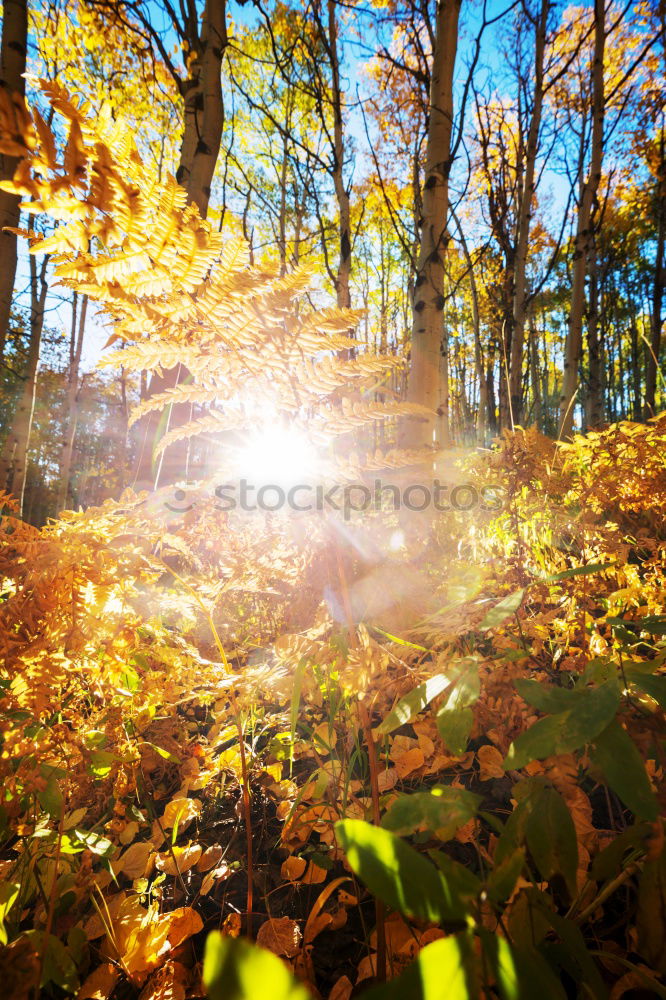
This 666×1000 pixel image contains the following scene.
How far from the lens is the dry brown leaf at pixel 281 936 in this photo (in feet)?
2.71

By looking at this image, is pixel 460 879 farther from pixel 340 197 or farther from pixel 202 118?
pixel 340 197

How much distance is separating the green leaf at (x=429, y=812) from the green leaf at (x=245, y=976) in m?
0.17

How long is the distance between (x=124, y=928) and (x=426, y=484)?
1669 millimetres

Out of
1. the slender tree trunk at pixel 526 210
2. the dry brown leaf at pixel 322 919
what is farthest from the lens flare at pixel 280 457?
the slender tree trunk at pixel 526 210

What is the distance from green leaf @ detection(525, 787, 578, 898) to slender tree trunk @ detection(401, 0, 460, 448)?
201 cm

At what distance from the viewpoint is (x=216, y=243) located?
821mm

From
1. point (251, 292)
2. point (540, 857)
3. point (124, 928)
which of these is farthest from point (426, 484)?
point (124, 928)

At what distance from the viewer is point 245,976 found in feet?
1.15

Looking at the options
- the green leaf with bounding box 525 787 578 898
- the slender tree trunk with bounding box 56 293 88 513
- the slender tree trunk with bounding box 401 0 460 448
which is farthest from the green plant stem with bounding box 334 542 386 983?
the slender tree trunk with bounding box 56 293 88 513

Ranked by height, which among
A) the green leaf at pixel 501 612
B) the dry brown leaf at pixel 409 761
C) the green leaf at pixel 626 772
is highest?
the green leaf at pixel 501 612

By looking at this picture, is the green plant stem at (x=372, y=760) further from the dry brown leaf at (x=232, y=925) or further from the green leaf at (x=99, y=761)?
the green leaf at (x=99, y=761)

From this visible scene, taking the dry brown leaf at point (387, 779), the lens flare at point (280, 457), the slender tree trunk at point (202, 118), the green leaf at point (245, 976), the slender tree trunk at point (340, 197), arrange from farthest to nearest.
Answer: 1. the slender tree trunk at point (340, 197)
2. the slender tree trunk at point (202, 118)
3. the dry brown leaf at point (387, 779)
4. the lens flare at point (280, 457)
5. the green leaf at point (245, 976)

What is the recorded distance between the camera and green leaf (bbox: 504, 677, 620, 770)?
0.52 m

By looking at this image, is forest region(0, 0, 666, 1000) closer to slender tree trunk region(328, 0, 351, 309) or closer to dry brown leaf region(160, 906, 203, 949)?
dry brown leaf region(160, 906, 203, 949)
